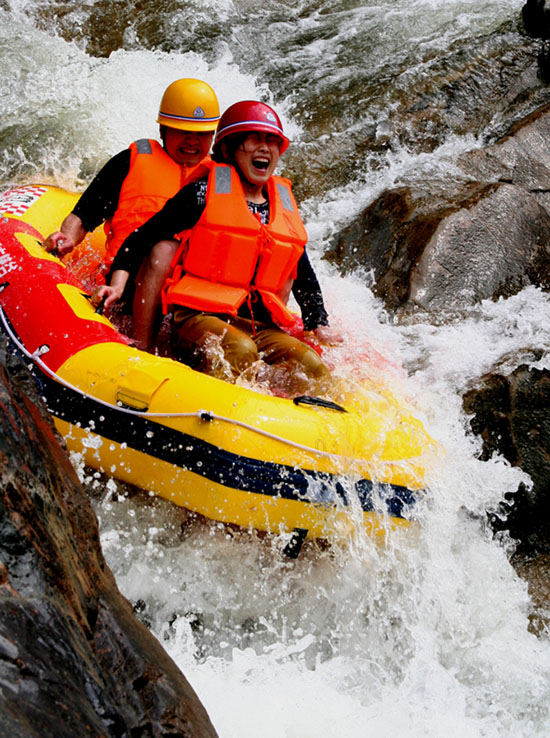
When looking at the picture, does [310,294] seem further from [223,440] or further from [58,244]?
[58,244]

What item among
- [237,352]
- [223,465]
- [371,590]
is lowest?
[371,590]

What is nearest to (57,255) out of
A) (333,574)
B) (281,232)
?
(281,232)

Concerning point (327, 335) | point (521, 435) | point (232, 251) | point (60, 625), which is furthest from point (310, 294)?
point (60, 625)

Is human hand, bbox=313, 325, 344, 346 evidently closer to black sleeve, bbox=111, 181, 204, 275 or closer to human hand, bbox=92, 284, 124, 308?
black sleeve, bbox=111, 181, 204, 275

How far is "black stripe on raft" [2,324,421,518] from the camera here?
2973 mm

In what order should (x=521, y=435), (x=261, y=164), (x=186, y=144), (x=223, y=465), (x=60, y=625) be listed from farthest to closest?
1. (x=186, y=144)
2. (x=521, y=435)
3. (x=261, y=164)
4. (x=223, y=465)
5. (x=60, y=625)

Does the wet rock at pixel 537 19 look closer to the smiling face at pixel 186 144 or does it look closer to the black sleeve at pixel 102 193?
Answer: the smiling face at pixel 186 144

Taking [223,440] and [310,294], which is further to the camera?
[310,294]

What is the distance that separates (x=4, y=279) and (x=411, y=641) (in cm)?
255

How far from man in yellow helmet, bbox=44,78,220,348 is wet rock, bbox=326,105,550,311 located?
5.15 feet

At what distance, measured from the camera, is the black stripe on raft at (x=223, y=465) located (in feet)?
9.75

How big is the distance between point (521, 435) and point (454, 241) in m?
1.62

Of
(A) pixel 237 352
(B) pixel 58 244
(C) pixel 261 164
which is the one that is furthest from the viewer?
(B) pixel 58 244

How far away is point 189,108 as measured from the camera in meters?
3.93
